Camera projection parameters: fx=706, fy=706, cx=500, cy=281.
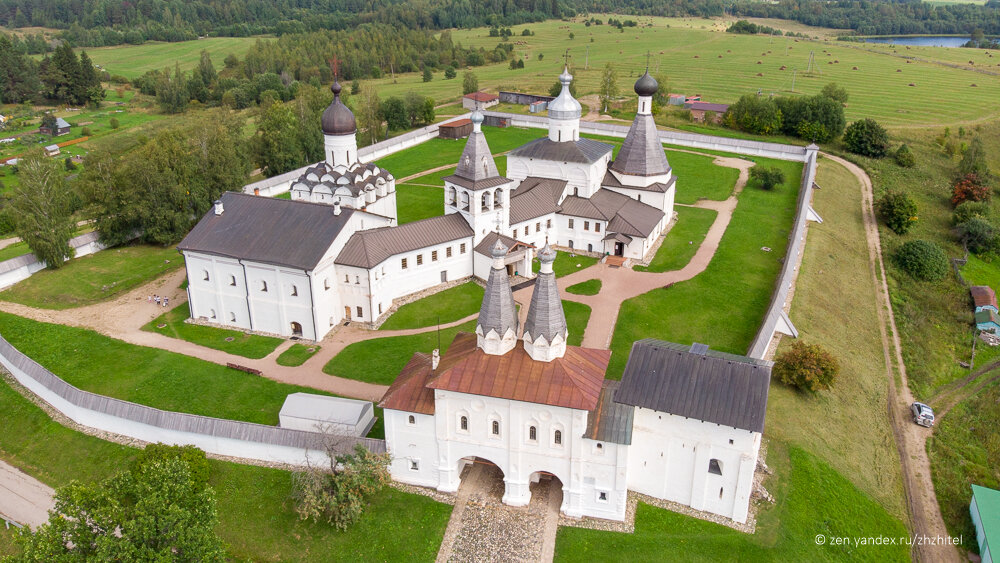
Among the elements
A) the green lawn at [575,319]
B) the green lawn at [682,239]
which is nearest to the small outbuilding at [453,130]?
the green lawn at [682,239]

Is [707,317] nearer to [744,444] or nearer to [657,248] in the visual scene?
[657,248]

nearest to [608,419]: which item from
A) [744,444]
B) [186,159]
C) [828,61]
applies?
[744,444]

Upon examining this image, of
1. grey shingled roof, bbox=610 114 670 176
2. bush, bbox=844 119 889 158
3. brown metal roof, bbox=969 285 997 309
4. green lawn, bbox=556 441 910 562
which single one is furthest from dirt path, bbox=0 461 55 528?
bush, bbox=844 119 889 158

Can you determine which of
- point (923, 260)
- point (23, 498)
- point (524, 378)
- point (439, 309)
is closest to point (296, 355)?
point (439, 309)

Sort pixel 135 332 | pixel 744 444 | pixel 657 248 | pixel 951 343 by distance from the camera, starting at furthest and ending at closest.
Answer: pixel 657 248 < pixel 951 343 < pixel 135 332 < pixel 744 444

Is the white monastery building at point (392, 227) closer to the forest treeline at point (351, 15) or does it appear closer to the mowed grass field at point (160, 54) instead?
the mowed grass field at point (160, 54)

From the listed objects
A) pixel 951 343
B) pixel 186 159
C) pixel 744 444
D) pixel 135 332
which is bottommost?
pixel 951 343

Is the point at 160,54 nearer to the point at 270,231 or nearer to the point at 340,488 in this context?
the point at 270,231

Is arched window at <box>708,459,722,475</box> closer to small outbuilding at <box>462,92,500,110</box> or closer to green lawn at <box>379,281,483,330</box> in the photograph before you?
green lawn at <box>379,281,483,330</box>
